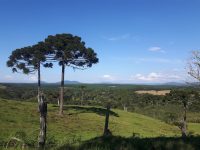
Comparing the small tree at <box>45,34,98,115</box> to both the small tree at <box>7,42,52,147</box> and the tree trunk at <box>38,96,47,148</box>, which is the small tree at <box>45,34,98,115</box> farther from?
the tree trunk at <box>38,96,47,148</box>

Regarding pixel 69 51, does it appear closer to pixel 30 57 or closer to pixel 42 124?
pixel 30 57

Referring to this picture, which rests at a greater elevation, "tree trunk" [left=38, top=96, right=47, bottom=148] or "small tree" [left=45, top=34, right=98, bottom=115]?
"small tree" [left=45, top=34, right=98, bottom=115]

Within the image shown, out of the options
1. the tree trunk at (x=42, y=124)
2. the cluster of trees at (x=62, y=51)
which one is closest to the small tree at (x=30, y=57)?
the cluster of trees at (x=62, y=51)

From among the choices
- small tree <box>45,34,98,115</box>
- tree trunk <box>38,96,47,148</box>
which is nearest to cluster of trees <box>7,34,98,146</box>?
small tree <box>45,34,98,115</box>

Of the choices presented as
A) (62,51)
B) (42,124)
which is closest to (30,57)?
(62,51)

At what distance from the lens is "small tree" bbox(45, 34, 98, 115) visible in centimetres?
4331

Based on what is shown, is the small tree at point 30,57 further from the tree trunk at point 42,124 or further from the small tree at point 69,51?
the tree trunk at point 42,124

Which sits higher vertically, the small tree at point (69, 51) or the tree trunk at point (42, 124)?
the small tree at point (69, 51)

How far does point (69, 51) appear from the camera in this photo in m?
43.4

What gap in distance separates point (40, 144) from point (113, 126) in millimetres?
30309

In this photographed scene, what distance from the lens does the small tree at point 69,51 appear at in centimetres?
4331

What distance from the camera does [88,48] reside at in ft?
144

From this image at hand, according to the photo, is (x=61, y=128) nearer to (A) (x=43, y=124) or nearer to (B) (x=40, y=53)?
(B) (x=40, y=53)

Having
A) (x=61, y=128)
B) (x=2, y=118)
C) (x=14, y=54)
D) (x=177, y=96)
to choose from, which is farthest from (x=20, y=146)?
(x=177, y=96)
